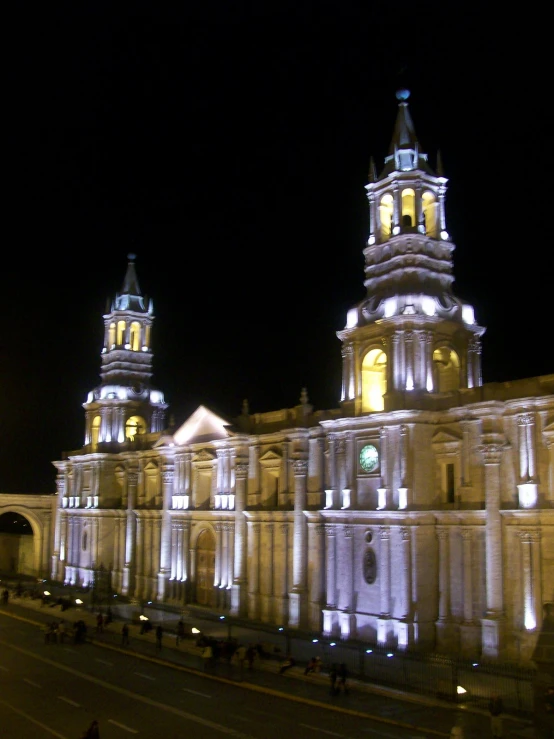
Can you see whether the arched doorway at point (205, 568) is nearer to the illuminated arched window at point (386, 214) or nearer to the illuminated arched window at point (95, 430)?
the illuminated arched window at point (95, 430)

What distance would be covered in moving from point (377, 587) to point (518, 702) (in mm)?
11588

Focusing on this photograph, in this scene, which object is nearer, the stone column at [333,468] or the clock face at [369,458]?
the clock face at [369,458]

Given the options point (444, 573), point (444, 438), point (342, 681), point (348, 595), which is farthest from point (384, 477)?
point (342, 681)

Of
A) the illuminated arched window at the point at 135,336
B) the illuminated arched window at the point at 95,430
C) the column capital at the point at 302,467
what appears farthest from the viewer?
the illuminated arched window at the point at 95,430

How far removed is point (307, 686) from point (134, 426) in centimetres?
3672

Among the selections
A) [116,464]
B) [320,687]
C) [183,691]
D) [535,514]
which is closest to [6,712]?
[183,691]

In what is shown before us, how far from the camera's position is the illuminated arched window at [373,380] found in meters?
38.7

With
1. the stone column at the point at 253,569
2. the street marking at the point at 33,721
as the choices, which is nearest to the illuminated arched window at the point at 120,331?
the stone column at the point at 253,569

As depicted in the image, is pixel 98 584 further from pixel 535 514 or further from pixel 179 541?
pixel 535 514

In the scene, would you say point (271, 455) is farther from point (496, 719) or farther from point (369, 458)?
point (496, 719)

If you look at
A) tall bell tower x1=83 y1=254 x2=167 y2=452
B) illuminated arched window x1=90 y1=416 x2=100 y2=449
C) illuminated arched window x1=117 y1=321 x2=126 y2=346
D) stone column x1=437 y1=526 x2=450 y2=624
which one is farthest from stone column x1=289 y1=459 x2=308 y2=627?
illuminated arched window x1=90 y1=416 x2=100 y2=449

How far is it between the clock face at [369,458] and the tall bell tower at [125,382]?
27674 millimetres

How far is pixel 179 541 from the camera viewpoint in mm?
52344

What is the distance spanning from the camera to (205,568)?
5009 cm
